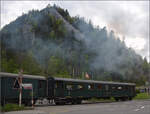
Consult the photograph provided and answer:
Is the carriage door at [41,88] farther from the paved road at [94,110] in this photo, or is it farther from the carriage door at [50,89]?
the paved road at [94,110]

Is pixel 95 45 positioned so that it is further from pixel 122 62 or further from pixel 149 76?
pixel 149 76

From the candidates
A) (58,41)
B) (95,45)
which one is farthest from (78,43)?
(58,41)

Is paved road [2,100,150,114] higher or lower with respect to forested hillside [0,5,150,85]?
lower

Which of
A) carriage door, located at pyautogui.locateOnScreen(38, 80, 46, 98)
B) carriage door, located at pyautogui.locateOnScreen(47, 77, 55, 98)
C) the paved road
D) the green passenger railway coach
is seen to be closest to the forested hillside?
the green passenger railway coach

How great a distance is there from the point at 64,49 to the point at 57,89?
3350 cm

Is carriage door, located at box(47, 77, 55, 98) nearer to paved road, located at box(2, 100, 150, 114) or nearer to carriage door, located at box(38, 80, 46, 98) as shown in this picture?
carriage door, located at box(38, 80, 46, 98)

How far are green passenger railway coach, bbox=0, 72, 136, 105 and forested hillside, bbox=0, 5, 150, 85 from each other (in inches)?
638

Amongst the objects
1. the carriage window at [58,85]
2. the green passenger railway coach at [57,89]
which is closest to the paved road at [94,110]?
the green passenger railway coach at [57,89]

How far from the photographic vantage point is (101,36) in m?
58.8

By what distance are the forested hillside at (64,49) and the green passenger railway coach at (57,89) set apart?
53.1 ft

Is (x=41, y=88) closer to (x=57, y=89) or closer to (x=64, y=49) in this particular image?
(x=57, y=89)

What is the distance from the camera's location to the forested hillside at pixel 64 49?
176 ft

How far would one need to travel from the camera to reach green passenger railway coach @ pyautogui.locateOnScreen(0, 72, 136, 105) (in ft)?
79.8

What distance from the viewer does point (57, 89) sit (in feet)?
96.8
